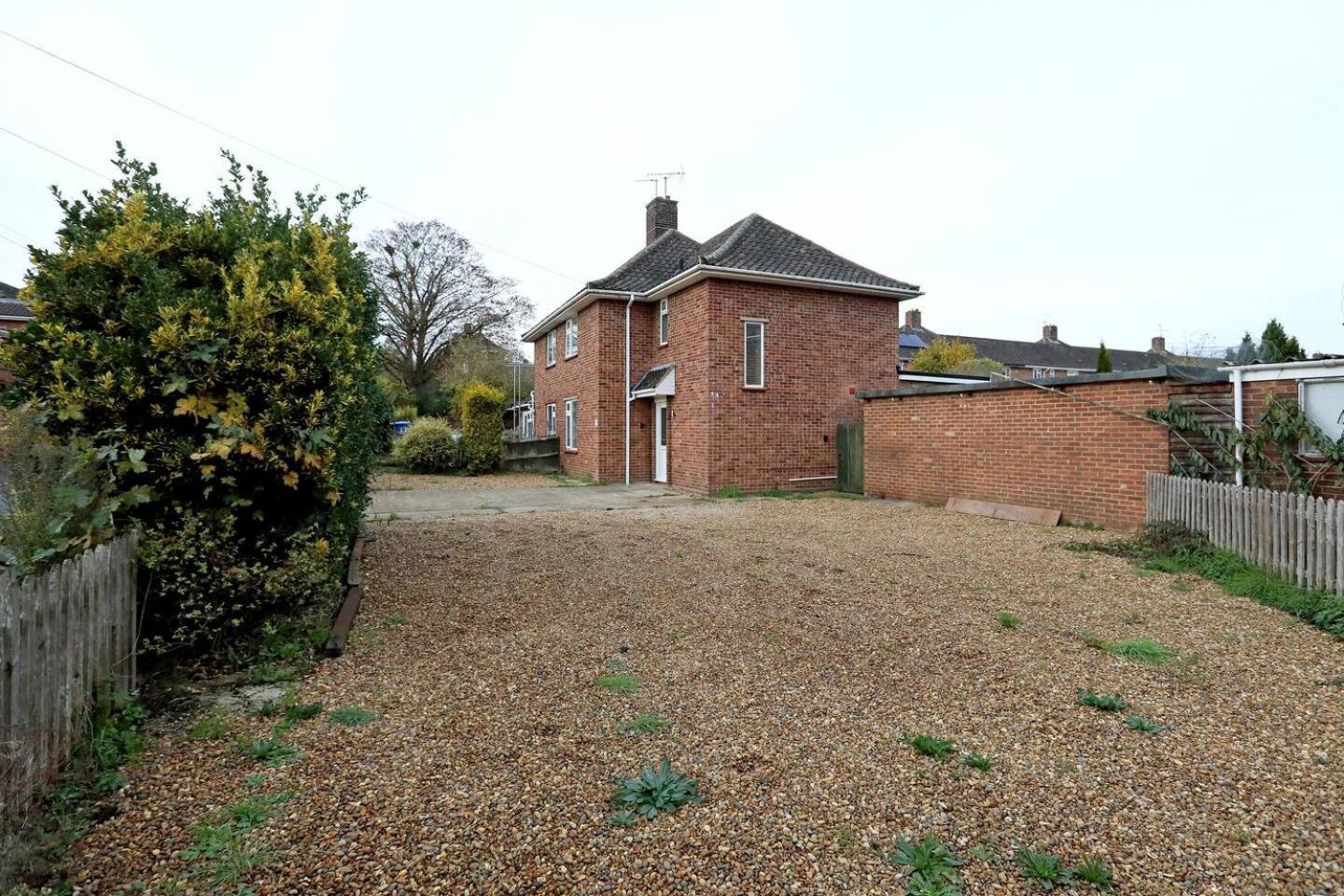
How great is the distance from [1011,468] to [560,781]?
10.6m

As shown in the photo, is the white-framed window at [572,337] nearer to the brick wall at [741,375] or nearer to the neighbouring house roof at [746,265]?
the neighbouring house roof at [746,265]

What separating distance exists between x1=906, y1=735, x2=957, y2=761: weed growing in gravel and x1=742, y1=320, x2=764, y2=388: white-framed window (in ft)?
41.9

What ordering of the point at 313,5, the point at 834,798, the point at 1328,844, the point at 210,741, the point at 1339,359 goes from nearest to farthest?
the point at 1328,844 < the point at 834,798 < the point at 210,741 < the point at 1339,359 < the point at 313,5

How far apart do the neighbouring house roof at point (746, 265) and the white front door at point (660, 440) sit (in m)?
3.02

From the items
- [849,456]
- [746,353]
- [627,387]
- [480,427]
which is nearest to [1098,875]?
[849,456]

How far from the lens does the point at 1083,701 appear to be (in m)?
3.83

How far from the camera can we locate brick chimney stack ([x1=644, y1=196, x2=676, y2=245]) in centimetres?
2202

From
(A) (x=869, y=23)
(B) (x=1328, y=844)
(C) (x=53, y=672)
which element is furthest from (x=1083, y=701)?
(A) (x=869, y=23)

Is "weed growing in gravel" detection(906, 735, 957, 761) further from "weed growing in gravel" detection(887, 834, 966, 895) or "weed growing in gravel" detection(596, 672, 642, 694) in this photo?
"weed growing in gravel" detection(596, 672, 642, 694)

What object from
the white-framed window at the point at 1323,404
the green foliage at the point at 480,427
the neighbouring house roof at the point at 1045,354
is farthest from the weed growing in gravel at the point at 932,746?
the neighbouring house roof at the point at 1045,354

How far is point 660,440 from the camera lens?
18.4m

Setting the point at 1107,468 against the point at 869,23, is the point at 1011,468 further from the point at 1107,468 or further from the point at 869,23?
the point at 869,23

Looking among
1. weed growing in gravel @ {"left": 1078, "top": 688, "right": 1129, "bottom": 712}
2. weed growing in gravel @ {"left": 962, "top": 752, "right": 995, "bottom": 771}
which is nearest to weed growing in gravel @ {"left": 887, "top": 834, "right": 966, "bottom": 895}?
weed growing in gravel @ {"left": 962, "top": 752, "right": 995, "bottom": 771}

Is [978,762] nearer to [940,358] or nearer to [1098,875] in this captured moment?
[1098,875]
